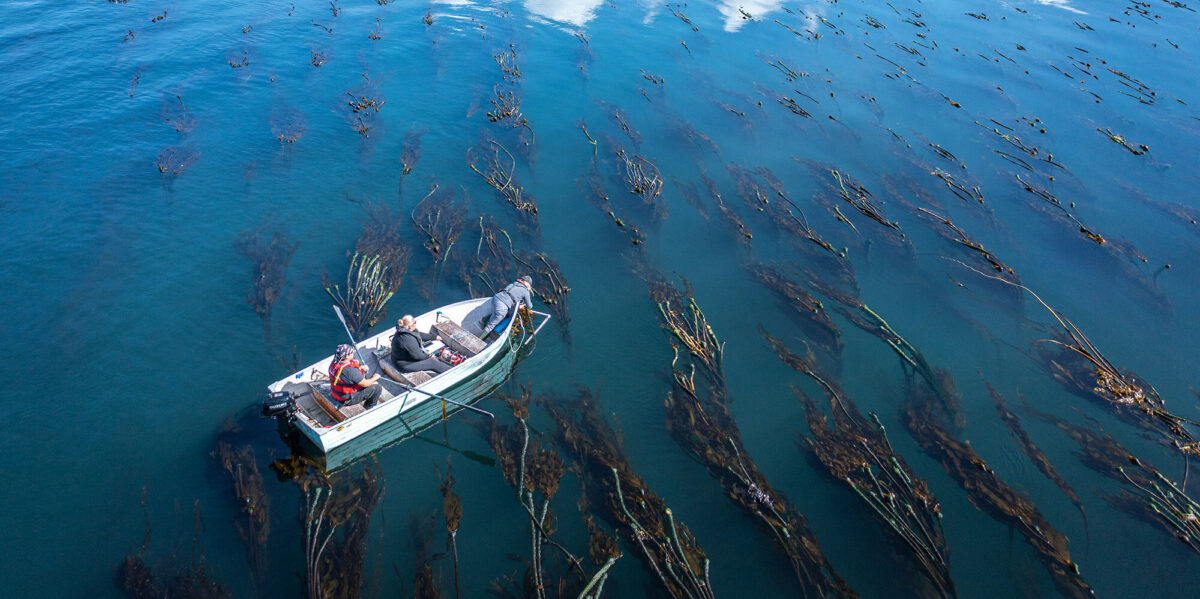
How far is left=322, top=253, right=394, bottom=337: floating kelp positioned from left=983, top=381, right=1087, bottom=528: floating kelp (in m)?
17.1

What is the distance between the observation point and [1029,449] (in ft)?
→ 46.5

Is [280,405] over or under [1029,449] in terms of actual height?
over

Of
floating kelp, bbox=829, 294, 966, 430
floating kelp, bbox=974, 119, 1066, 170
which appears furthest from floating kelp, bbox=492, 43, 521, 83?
floating kelp, bbox=974, 119, 1066, 170

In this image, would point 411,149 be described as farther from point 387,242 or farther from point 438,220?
point 387,242

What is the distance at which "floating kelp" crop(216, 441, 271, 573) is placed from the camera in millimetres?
11039

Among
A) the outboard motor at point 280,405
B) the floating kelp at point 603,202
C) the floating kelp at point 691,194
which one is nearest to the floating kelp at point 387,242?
the outboard motor at point 280,405

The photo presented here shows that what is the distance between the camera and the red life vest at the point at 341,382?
1268 cm

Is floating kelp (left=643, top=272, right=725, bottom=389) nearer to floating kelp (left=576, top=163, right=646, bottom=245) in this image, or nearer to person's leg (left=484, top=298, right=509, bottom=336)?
floating kelp (left=576, top=163, right=646, bottom=245)

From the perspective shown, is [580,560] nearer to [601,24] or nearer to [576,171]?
[576,171]

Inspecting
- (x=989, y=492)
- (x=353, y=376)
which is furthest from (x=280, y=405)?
(x=989, y=492)

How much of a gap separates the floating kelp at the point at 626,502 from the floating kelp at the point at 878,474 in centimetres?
400

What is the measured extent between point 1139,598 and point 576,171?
2058 centimetres

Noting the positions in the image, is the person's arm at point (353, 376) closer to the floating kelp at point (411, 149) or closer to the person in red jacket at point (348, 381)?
the person in red jacket at point (348, 381)

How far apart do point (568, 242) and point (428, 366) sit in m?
7.62
